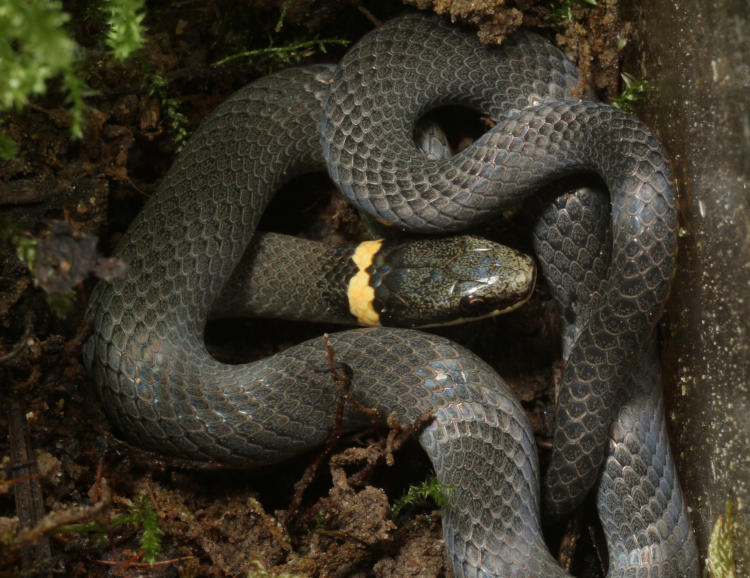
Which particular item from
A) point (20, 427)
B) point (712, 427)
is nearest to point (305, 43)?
point (20, 427)

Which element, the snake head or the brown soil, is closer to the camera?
the brown soil

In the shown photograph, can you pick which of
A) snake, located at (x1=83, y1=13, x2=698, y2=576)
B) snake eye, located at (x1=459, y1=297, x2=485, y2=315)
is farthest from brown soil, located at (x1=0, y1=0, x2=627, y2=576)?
snake eye, located at (x1=459, y1=297, x2=485, y2=315)

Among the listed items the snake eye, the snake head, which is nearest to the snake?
the snake head

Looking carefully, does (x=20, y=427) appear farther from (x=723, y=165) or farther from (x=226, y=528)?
(x=723, y=165)

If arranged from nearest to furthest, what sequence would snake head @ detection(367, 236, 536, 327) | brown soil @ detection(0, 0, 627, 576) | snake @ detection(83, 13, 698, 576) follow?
brown soil @ detection(0, 0, 627, 576), snake @ detection(83, 13, 698, 576), snake head @ detection(367, 236, 536, 327)

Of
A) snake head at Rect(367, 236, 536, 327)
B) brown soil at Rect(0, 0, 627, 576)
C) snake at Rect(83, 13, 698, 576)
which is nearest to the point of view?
brown soil at Rect(0, 0, 627, 576)

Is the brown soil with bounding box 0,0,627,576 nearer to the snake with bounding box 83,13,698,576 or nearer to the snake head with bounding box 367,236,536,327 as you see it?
the snake with bounding box 83,13,698,576
